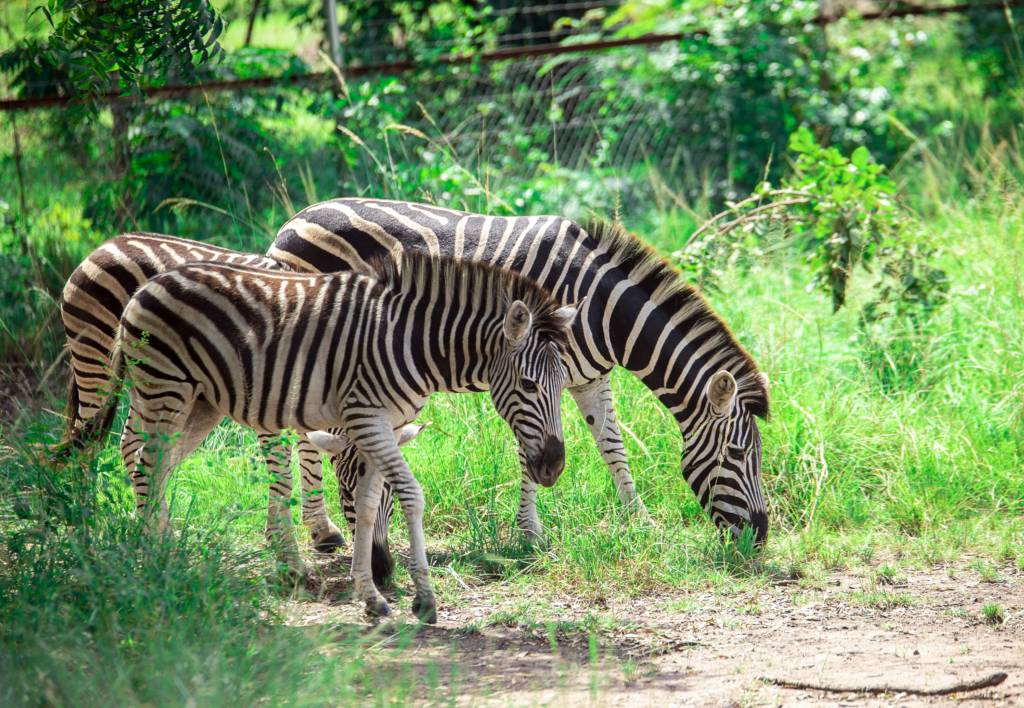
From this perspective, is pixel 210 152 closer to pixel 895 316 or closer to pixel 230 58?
pixel 230 58

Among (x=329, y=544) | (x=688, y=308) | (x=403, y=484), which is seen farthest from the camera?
(x=329, y=544)

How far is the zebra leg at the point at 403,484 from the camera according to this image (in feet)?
13.0

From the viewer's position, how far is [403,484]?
3.95 metres

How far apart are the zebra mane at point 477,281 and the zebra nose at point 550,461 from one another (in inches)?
19.6

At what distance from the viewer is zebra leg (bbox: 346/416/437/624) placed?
3.95 m

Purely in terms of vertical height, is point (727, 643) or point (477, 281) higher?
point (477, 281)

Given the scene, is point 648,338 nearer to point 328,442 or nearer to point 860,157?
point 328,442

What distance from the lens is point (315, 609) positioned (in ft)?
14.1

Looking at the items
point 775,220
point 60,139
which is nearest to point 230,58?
point 60,139

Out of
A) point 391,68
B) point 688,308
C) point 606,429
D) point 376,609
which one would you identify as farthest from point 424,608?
point 391,68

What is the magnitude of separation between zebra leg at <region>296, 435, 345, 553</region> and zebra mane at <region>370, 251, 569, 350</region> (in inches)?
56.0

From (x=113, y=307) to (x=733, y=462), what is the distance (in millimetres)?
3626

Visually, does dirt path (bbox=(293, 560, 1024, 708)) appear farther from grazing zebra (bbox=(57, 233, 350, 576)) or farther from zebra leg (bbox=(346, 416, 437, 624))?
grazing zebra (bbox=(57, 233, 350, 576))

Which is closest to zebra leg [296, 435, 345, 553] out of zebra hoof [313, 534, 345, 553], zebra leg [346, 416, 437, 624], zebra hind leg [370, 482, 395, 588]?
zebra hoof [313, 534, 345, 553]
